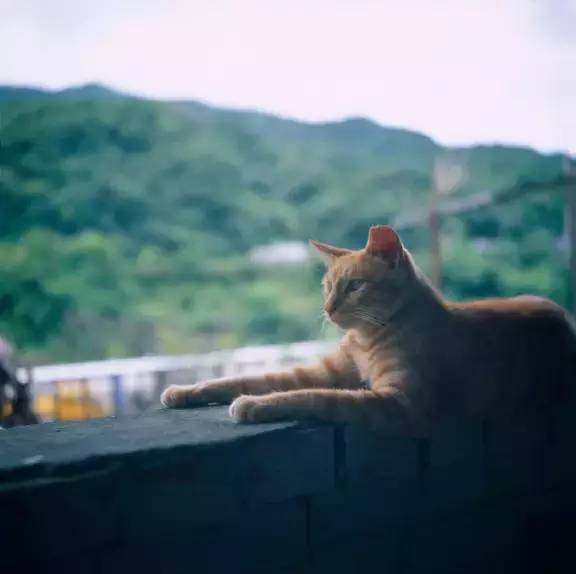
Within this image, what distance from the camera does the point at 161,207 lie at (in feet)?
8.41

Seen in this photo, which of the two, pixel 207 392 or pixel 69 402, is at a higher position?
pixel 207 392

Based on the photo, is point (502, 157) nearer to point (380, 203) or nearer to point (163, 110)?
point (380, 203)

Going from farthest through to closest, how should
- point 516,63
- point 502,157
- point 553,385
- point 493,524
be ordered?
point 502,157 < point 516,63 < point 553,385 < point 493,524

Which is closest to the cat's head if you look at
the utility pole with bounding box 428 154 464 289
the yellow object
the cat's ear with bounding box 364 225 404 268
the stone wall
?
the cat's ear with bounding box 364 225 404 268

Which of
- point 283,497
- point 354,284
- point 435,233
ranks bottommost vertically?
point 283,497

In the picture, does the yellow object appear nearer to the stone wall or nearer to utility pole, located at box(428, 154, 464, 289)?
utility pole, located at box(428, 154, 464, 289)

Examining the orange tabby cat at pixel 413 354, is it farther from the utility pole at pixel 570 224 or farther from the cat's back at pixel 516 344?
the utility pole at pixel 570 224

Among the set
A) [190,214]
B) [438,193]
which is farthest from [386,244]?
[190,214]

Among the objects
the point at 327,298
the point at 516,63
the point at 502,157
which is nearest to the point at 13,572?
the point at 327,298

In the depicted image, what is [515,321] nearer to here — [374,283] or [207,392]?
[374,283]

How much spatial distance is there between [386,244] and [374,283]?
0.07m

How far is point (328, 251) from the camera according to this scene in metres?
1.18

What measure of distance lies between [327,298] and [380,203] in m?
1.56

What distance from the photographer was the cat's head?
105 cm
